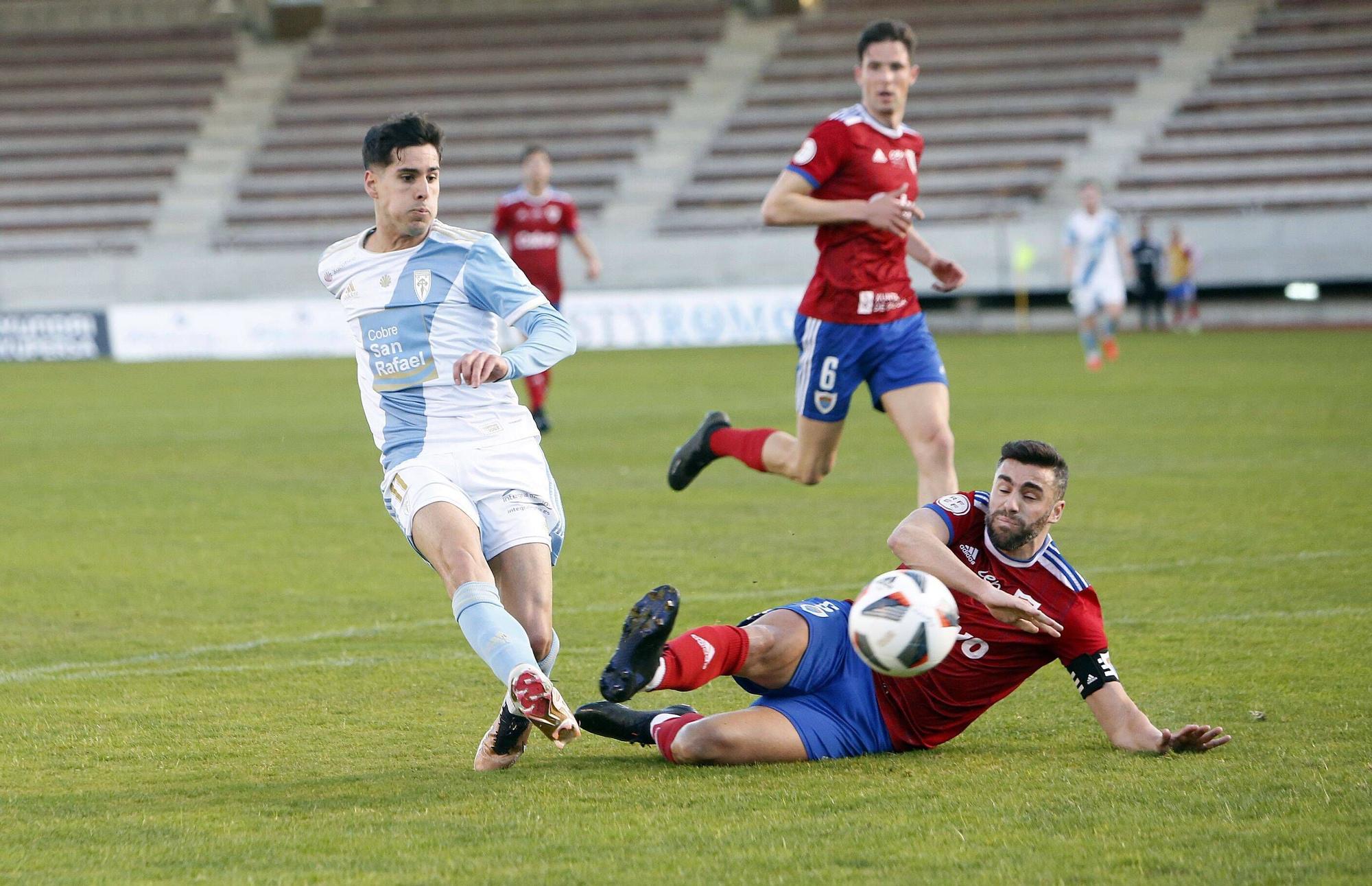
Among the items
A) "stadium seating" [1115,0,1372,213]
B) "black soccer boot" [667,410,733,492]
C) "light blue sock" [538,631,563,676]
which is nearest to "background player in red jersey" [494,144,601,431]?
"black soccer boot" [667,410,733,492]

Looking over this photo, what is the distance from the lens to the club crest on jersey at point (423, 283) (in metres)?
5.10

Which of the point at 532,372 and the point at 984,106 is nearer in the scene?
the point at 532,372

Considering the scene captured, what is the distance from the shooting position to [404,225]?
5.05 meters

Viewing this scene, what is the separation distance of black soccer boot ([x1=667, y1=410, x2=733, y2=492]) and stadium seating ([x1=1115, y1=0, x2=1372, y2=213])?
24005 millimetres

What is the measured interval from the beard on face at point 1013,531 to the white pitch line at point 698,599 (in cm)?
220

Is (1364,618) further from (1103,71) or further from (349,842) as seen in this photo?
(1103,71)

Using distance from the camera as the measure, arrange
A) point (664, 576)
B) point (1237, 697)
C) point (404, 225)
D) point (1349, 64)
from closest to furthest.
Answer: point (404, 225) → point (1237, 697) → point (664, 576) → point (1349, 64)

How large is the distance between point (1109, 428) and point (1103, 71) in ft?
71.4

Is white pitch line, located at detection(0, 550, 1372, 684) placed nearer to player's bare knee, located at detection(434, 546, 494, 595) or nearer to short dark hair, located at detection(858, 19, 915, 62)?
player's bare knee, located at detection(434, 546, 494, 595)

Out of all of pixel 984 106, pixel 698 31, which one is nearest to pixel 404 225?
pixel 984 106

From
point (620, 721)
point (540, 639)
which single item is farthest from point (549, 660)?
point (620, 721)

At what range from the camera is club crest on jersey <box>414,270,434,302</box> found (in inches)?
201

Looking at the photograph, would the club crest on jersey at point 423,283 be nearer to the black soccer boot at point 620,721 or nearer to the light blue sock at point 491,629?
the light blue sock at point 491,629

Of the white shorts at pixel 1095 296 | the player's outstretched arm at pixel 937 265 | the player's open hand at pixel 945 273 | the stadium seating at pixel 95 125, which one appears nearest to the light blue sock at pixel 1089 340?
the white shorts at pixel 1095 296
